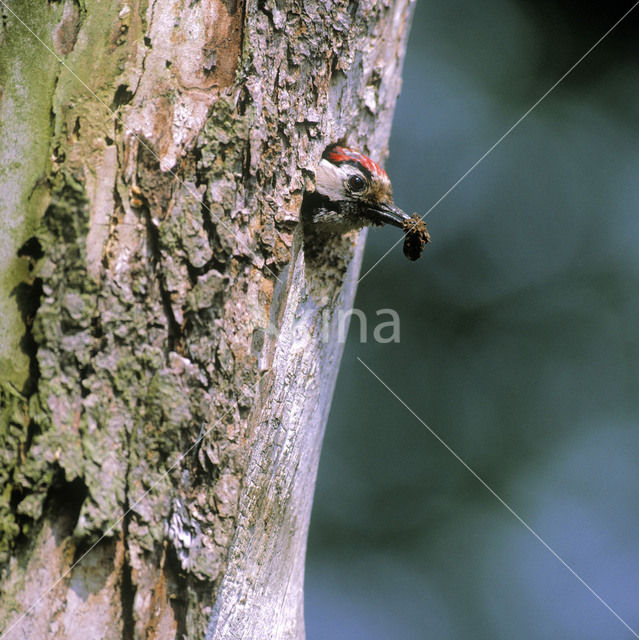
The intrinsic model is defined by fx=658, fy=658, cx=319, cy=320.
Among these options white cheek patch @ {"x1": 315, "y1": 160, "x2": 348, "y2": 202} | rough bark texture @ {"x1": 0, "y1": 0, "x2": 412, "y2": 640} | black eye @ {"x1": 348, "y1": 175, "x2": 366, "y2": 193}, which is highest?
black eye @ {"x1": 348, "y1": 175, "x2": 366, "y2": 193}

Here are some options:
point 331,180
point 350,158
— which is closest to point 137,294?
point 331,180

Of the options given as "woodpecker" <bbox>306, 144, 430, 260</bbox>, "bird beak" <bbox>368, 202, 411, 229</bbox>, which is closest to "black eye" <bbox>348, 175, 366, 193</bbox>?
"woodpecker" <bbox>306, 144, 430, 260</bbox>

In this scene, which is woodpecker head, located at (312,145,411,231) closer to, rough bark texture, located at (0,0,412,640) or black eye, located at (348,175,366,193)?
black eye, located at (348,175,366,193)

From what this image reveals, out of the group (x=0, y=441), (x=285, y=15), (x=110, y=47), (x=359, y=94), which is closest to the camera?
(x=0, y=441)

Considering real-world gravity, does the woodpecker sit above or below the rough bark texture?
above

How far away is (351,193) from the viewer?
184 cm

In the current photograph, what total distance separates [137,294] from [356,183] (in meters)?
0.88

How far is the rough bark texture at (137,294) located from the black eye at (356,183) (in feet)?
1.40

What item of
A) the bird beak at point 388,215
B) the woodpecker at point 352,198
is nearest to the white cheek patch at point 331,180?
the woodpecker at point 352,198

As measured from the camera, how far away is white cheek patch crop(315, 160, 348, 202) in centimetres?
167

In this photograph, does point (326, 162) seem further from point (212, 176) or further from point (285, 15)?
point (212, 176)

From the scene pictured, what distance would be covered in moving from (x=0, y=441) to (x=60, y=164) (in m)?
0.50

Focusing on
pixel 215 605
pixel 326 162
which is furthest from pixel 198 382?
pixel 326 162

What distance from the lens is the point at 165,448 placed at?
119 cm
